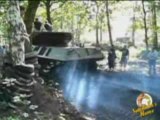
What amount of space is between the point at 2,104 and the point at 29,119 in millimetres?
648

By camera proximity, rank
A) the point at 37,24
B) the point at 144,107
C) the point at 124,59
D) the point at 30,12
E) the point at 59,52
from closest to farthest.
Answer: the point at 144,107 → the point at 30,12 → the point at 59,52 → the point at 37,24 → the point at 124,59

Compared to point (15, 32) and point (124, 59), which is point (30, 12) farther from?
point (124, 59)

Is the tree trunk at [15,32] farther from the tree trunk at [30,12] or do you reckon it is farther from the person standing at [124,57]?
the person standing at [124,57]

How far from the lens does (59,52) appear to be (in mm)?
17109

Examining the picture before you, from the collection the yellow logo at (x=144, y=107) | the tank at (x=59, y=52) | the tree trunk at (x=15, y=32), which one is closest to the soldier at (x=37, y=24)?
the tank at (x=59, y=52)

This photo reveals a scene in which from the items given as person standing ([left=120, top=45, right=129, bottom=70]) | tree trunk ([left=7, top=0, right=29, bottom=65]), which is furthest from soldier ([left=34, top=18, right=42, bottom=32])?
tree trunk ([left=7, top=0, right=29, bottom=65])

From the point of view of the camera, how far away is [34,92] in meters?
9.30

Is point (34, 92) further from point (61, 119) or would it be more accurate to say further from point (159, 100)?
point (159, 100)

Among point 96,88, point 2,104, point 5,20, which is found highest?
point 5,20

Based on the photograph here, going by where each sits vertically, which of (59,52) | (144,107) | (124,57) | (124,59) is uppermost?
(144,107)

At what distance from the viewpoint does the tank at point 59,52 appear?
17.0m

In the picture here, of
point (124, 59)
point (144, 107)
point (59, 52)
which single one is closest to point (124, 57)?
point (124, 59)

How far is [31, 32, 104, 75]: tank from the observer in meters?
17.0

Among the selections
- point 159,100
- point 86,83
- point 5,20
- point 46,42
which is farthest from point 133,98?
point 46,42
